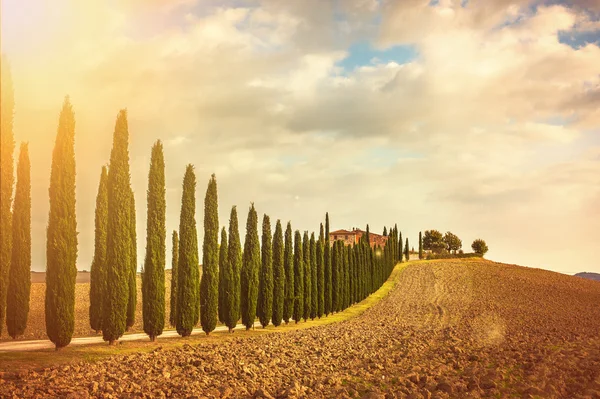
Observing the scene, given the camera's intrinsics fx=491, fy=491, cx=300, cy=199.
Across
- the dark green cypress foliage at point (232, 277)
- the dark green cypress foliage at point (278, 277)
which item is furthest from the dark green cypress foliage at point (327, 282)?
the dark green cypress foliage at point (232, 277)

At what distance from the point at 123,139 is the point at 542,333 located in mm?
27090

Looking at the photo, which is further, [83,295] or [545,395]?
[83,295]

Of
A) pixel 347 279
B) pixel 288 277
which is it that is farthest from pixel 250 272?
pixel 347 279

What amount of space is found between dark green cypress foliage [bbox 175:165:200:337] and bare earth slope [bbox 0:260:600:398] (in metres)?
3.38

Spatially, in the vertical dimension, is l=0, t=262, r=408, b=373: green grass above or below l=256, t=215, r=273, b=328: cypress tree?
below

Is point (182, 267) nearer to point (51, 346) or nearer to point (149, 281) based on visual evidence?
point (149, 281)

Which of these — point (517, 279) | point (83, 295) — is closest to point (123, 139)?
point (83, 295)

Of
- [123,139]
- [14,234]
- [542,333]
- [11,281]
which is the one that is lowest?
[542,333]

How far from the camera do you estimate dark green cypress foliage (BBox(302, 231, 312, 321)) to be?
39.6 m

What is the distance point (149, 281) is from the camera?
2356 cm

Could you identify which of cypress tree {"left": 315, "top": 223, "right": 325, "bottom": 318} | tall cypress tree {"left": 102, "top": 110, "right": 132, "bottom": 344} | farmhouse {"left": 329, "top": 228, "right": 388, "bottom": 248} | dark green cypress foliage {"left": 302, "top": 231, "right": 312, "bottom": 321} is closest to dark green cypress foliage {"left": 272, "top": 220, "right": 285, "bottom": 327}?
dark green cypress foliage {"left": 302, "top": 231, "right": 312, "bottom": 321}

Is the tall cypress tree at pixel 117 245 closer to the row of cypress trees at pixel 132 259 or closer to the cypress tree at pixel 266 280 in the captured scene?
the row of cypress trees at pixel 132 259

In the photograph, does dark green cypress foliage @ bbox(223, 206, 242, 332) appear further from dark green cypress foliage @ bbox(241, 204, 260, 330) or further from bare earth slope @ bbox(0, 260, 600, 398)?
bare earth slope @ bbox(0, 260, 600, 398)

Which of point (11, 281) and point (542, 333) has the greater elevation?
point (11, 281)
